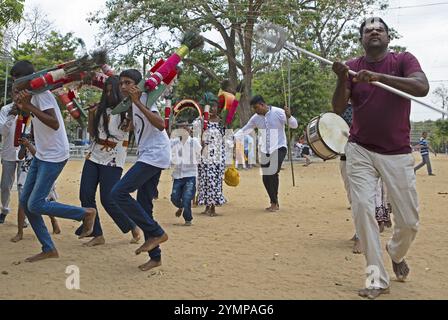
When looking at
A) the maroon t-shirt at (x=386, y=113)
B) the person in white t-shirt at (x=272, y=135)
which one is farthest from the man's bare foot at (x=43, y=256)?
the person in white t-shirt at (x=272, y=135)

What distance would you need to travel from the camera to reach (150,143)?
4727 millimetres

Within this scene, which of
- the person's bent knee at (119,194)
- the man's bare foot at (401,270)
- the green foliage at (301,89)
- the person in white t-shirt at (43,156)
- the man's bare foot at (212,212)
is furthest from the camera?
the green foliage at (301,89)

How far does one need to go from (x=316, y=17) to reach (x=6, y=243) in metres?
18.9

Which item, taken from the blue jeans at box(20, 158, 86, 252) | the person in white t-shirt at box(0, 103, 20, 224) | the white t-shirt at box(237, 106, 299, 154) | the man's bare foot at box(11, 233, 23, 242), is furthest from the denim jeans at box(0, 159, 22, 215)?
the white t-shirt at box(237, 106, 299, 154)

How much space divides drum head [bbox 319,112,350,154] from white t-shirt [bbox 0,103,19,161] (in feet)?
13.1

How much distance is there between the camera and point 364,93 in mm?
4223

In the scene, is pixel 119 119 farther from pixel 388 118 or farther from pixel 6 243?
pixel 388 118

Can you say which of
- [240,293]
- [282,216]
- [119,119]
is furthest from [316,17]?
[240,293]

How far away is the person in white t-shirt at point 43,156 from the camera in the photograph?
4.83 metres

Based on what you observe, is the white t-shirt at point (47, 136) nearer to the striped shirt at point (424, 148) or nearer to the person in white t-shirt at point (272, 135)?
the person in white t-shirt at point (272, 135)

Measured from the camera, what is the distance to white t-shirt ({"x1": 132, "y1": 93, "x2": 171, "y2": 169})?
4676mm

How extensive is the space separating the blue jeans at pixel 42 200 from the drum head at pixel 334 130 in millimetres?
2900

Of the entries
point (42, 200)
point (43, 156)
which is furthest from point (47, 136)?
point (42, 200)
